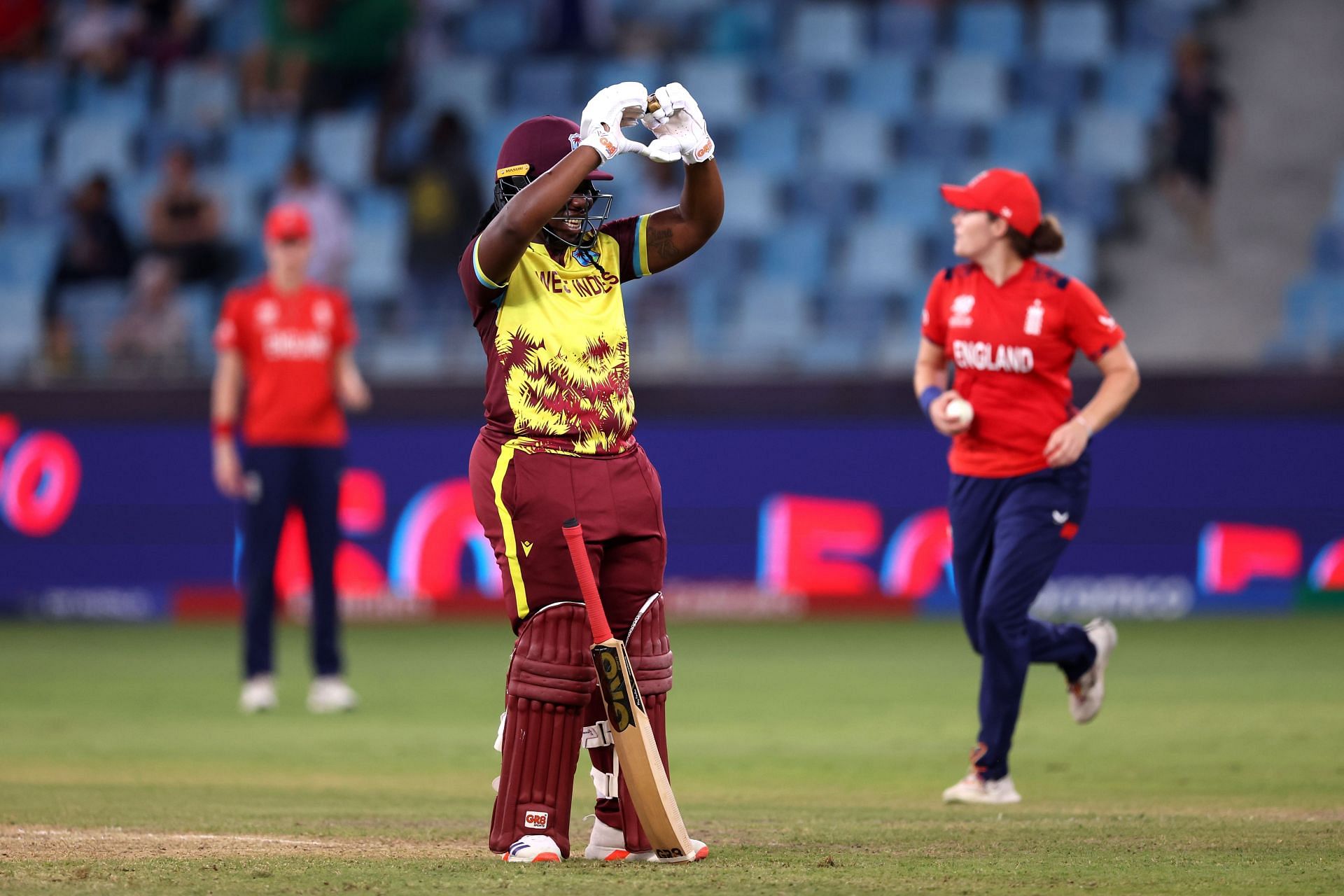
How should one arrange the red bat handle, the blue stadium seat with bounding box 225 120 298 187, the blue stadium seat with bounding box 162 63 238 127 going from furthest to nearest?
the blue stadium seat with bounding box 162 63 238 127
the blue stadium seat with bounding box 225 120 298 187
the red bat handle

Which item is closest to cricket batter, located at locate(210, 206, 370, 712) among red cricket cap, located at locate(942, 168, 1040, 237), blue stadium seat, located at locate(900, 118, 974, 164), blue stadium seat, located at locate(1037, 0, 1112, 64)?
red cricket cap, located at locate(942, 168, 1040, 237)

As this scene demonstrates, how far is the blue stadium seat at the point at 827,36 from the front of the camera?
17.3 m

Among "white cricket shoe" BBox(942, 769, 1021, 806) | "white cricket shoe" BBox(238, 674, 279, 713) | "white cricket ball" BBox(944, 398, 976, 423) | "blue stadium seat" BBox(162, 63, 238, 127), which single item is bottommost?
"white cricket shoe" BBox(238, 674, 279, 713)

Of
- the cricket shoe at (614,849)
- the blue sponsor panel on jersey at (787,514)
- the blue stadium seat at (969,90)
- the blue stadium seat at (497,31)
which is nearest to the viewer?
the cricket shoe at (614,849)

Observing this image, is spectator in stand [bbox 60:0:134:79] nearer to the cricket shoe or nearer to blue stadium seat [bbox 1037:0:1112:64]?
blue stadium seat [bbox 1037:0:1112:64]

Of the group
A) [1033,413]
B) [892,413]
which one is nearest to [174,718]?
[1033,413]

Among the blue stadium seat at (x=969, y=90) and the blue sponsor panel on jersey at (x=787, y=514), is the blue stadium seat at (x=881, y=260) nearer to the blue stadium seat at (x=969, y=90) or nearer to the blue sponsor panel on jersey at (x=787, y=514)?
the blue stadium seat at (x=969, y=90)

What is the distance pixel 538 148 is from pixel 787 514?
8.52 metres

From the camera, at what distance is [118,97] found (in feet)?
56.7

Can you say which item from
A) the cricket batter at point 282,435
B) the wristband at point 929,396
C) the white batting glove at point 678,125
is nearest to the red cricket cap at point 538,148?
the white batting glove at point 678,125

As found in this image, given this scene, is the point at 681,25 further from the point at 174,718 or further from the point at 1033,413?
the point at 1033,413

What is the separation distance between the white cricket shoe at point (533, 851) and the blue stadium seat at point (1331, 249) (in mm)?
11577

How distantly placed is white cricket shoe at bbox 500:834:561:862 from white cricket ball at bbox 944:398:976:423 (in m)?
2.69

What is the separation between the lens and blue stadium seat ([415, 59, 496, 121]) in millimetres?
16922
